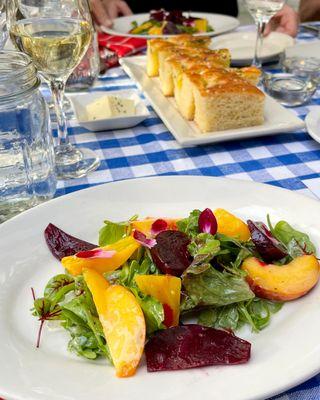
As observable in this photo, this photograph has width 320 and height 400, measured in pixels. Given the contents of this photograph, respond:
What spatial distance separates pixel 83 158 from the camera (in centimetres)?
113

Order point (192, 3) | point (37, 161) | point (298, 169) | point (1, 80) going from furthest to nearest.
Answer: point (192, 3)
point (298, 169)
point (37, 161)
point (1, 80)

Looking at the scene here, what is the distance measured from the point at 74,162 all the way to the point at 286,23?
1.18 m

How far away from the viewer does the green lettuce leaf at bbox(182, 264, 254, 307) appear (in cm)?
62

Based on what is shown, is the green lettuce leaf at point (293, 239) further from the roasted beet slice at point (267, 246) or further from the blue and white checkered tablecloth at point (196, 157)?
the blue and white checkered tablecloth at point (196, 157)

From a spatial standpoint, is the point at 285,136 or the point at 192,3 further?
the point at 192,3

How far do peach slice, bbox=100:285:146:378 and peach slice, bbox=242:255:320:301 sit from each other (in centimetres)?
16

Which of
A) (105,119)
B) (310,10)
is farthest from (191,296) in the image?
(310,10)

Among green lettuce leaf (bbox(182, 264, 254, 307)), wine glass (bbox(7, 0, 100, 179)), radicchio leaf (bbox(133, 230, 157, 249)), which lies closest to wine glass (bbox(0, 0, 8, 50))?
wine glass (bbox(7, 0, 100, 179))

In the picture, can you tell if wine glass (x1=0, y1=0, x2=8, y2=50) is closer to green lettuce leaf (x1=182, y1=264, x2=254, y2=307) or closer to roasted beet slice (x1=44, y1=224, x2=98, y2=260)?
roasted beet slice (x1=44, y1=224, x2=98, y2=260)

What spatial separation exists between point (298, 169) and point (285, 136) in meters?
0.17

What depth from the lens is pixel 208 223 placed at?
704mm

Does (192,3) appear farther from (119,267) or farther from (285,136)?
(119,267)

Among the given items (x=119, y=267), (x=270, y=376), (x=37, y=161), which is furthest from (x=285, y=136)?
(x=270, y=376)

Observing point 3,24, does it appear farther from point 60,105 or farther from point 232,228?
point 232,228
